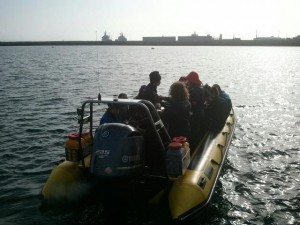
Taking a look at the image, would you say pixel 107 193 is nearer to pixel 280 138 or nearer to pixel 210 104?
pixel 210 104

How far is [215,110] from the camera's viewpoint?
32.6 ft

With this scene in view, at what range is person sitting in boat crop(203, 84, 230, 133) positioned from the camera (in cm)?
985

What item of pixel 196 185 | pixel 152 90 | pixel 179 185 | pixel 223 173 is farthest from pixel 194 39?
pixel 179 185

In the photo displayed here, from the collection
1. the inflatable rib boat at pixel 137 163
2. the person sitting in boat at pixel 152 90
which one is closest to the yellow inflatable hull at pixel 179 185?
the inflatable rib boat at pixel 137 163

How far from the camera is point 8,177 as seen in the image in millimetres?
8664

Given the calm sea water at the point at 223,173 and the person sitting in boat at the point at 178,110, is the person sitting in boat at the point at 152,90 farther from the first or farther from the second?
the calm sea water at the point at 223,173

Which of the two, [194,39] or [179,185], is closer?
A: [179,185]

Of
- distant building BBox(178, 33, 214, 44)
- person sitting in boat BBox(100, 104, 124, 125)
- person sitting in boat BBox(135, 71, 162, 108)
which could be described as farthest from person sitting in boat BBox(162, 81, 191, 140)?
distant building BBox(178, 33, 214, 44)

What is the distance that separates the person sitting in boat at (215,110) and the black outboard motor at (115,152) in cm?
475

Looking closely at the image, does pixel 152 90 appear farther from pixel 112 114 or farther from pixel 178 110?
pixel 112 114

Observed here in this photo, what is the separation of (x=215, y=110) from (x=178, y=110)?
120 inches

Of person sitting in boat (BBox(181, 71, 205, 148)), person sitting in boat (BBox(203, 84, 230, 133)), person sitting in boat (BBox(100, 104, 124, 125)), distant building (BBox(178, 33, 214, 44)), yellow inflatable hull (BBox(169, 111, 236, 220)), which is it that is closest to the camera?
yellow inflatable hull (BBox(169, 111, 236, 220))

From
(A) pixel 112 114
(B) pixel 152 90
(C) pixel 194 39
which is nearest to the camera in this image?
(A) pixel 112 114

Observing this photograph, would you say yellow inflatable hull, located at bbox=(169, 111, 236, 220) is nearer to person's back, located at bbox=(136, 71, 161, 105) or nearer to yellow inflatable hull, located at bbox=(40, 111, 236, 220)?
yellow inflatable hull, located at bbox=(40, 111, 236, 220)
